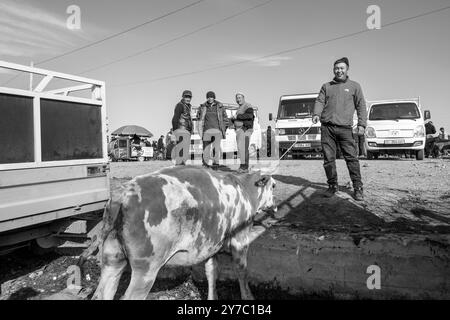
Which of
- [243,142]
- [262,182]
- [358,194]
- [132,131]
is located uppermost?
[132,131]

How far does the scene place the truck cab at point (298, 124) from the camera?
15.5 m

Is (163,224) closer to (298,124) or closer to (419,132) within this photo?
(298,124)

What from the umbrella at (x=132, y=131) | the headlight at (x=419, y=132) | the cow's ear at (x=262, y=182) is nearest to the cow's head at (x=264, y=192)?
the cow's ear at (x=262, y=182)

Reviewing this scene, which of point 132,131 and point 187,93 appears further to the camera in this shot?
point 132,131

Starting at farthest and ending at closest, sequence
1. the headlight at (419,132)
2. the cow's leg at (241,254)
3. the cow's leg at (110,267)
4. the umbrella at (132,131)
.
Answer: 1. the umbrella at (132,131)
2. the headlight at (419,132)
3. the cow's leg at (241,254)
4. the cow's leg at (110,267)

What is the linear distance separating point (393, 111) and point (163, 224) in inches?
571

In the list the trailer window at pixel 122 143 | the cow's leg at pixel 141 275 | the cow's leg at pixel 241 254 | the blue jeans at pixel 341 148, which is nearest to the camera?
the cow's leg at pixel 141 275

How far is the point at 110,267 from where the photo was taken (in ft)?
9.44

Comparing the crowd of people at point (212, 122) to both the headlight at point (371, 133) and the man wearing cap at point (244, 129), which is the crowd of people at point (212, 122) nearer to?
the man wearing cap at point (244, 129)

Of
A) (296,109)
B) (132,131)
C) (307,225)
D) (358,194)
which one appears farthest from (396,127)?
(132,131)

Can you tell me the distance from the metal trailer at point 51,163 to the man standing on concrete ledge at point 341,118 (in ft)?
11.1

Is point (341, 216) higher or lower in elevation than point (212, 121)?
lower

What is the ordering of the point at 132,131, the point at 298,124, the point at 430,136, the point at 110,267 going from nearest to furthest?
the point at 110,267, the point at 298,124, the point at 430,136, the point at 132,131
